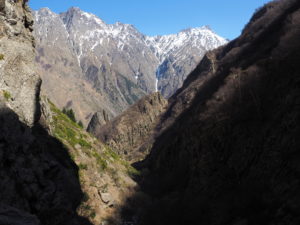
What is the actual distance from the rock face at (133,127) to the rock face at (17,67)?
103720 millimetres

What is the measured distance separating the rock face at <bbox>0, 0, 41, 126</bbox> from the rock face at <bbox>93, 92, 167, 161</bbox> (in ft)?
340

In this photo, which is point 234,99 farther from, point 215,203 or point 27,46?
point 27,46

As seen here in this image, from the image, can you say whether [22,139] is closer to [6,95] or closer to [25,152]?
[25,152]

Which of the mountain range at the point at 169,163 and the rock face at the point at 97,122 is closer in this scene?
the mountain range at the point at 169,163

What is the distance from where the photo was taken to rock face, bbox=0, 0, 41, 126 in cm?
1877

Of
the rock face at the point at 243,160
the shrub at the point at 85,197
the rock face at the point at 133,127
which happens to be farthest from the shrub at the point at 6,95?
the rock face at the point at 133,127

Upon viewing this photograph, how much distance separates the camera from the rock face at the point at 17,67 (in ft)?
61.6

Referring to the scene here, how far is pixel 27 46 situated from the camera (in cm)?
2248

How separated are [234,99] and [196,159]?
1042cm

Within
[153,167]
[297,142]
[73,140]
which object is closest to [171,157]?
[153,167]

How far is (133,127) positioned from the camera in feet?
474

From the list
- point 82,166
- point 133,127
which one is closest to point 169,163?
point 82,166

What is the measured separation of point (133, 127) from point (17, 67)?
410 ft

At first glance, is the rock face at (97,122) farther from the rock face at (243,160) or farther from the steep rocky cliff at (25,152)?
the steep rocky cliff at (25,152)
